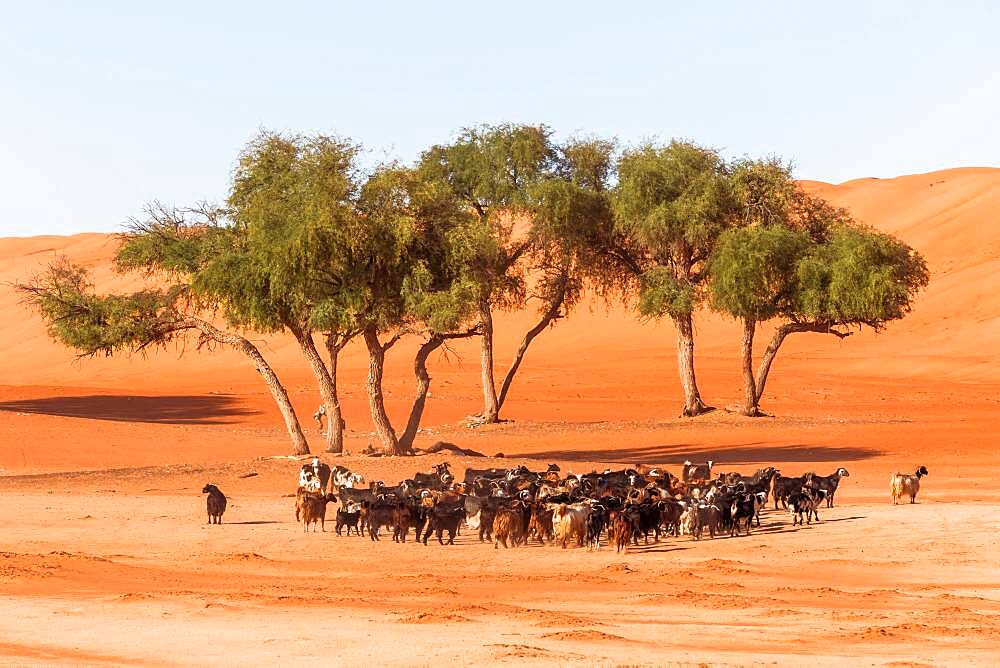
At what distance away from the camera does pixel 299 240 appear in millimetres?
32500

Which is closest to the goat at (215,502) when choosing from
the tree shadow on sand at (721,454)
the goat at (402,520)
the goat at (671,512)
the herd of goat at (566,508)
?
the herd of goat at (566,508)

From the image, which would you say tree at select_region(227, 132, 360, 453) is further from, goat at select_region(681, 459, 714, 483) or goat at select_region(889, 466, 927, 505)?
goat at select_region(889, 466, 927, 505)

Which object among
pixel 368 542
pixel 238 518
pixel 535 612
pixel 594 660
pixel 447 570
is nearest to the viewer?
pixel 594 660

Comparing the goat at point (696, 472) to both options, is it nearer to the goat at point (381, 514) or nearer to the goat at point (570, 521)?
the goat at point (570, 521)

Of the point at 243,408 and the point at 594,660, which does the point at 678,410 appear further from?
the point at 594,660

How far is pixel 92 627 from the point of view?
13.9m

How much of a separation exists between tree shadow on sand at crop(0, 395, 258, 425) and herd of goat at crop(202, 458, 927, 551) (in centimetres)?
2993

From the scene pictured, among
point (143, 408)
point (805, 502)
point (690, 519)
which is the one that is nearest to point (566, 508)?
point (690, 519)

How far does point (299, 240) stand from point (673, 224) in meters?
18.9

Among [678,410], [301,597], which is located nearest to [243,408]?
[678,410]

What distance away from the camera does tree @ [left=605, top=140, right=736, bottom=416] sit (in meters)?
47.9

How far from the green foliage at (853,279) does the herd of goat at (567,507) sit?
72.3ft

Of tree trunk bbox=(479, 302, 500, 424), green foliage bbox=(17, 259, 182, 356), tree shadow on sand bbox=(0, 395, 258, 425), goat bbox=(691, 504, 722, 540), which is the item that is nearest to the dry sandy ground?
goat bbox=(691, 504, 722, 540)

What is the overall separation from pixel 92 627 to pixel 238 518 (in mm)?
11103
